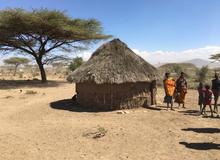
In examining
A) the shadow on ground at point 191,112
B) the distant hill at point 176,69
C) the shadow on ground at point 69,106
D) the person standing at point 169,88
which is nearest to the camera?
the shadow on ground at point 191,112

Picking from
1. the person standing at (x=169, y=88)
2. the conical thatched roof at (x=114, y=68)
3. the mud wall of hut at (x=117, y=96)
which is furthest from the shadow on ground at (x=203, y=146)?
the conical thatched roof at (x=114, y=68)

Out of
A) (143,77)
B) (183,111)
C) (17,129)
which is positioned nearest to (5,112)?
(17,129)

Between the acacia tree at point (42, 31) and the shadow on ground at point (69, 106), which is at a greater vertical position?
the acacia tree at point (42, 31)

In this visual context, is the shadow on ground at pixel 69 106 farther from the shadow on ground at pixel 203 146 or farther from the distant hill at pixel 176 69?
the distant hill at pixel 176 69

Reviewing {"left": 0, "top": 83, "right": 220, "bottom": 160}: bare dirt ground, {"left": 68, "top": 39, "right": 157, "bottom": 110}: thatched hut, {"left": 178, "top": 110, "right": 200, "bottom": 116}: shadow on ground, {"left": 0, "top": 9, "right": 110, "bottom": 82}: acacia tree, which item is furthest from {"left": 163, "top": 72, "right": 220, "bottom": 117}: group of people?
{"left": 0, "top": 9, "right": 110, "bottom": 82}: acacia tree

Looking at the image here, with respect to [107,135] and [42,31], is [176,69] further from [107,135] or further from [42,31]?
[107,135]

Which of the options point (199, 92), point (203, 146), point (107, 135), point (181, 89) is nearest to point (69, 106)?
point (181, 89)

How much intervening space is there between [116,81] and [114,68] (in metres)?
0.83

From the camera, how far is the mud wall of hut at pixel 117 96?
12.7 metres

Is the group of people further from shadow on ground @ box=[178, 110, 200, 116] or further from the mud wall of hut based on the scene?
the mud wall of hut

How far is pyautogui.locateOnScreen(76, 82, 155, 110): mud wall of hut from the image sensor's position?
1269 centimetres

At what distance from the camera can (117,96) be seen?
1266cm

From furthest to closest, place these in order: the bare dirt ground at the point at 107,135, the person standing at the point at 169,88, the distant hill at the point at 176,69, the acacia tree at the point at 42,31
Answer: the distant hill at the point at 176,69
the acacia tree at the point at 42,31
the person standing at the point at 169,88
the bare dirt ground at the point at 107,135

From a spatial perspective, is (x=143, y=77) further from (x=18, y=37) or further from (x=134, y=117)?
(x=18, y=37)
